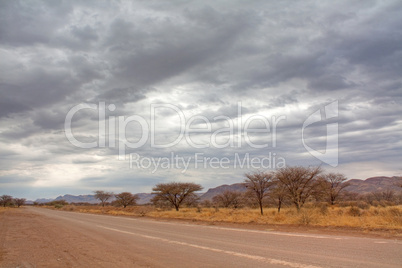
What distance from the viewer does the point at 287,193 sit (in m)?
30.9

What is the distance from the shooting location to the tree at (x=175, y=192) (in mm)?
58031

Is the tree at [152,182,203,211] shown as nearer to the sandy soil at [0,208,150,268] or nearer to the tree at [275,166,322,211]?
the tree at [275,166,322,211]

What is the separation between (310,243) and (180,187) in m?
49.3

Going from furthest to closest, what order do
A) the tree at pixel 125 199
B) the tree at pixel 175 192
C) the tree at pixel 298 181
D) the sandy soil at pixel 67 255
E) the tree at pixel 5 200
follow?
the tree at pixel 5 200
the tree at pixel 125 199
the tree at pixel 175 192
the tree at pixel 298 181
the sandy soil at pixel 67 255

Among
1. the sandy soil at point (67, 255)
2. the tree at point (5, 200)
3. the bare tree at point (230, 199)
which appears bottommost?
the tree at point (5, 200)

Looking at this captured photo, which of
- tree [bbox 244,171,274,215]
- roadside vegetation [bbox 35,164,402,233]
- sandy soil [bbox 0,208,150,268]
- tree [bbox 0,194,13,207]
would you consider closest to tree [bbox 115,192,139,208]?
roadside vegetation [bbox 35,164,402,233]

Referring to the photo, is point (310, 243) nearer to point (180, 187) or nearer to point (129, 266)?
point (129, 266)

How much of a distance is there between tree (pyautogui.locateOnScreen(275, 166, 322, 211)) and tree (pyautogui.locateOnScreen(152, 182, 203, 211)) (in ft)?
98.9

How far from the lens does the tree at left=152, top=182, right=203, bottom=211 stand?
58031mm

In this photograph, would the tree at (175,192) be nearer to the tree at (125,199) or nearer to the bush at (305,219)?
the tree at (125,199)

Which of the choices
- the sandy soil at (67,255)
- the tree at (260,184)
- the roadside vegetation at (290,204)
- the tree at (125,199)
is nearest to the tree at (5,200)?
the tree at (125,199)

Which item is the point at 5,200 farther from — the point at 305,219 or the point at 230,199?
the point at 305,219

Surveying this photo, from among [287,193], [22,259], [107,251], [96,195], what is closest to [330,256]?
[107,251]

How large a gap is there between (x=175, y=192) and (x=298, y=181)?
31.7 meters
